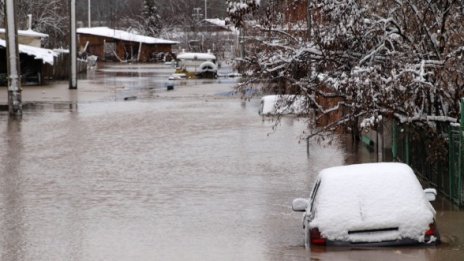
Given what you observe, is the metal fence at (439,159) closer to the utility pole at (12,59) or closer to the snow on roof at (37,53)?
the utility pole at (12,59)

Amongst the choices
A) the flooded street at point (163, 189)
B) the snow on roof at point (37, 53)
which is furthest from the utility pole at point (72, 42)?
the flooded street at point (163, 189)

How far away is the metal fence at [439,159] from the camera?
1608cm

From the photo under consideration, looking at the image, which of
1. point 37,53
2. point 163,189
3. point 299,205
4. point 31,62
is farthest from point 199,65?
point 299,205

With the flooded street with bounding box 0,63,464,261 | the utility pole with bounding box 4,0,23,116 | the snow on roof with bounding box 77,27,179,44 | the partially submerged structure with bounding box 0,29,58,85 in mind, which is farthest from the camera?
the snow on roof with bounding box 77,27,179,44

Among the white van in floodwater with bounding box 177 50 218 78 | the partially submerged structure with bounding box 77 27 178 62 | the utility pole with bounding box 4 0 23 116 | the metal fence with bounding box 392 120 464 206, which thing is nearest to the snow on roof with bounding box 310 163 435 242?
the metal fence with bounding box 392 120 464 206

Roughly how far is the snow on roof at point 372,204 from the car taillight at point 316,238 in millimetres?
63

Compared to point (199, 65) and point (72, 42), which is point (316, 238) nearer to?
point (72, 42)

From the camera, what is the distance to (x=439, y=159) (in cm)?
1727

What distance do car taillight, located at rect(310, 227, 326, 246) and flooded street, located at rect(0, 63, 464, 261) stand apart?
141 mm

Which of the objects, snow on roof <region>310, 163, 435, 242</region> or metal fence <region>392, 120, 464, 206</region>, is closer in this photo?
snow on roof <region>310, 163, 435, 242</region>

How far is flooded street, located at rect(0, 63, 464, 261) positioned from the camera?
13.6 meters

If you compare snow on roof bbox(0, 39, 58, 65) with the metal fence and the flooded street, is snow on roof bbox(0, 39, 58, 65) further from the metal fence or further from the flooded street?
the metal fence

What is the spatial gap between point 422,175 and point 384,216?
25.1 ft

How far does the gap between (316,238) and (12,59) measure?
2897cm
